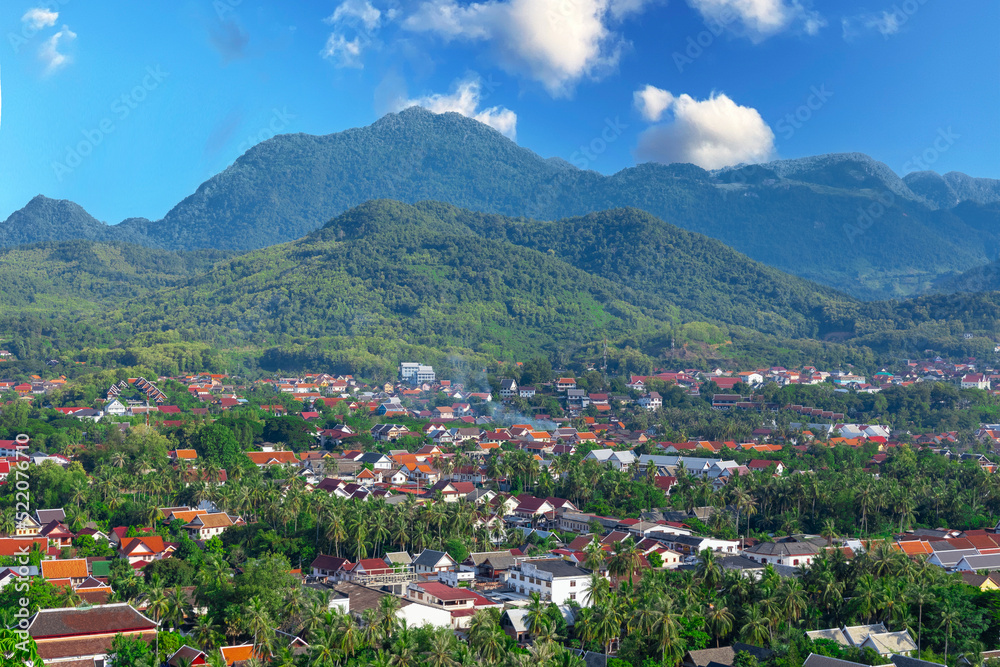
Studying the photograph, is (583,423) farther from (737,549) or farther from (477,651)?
(477,651)

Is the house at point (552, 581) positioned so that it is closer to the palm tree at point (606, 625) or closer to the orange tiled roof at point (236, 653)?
the palm tree at point (606, 625)

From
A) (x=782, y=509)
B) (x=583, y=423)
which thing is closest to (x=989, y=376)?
(x=583, y=423)

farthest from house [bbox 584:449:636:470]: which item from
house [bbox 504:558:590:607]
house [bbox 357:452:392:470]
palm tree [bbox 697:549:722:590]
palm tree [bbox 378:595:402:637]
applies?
palm tree [bbox 378:595:402:637]

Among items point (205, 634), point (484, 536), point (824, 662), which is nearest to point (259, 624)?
point (205, 634)

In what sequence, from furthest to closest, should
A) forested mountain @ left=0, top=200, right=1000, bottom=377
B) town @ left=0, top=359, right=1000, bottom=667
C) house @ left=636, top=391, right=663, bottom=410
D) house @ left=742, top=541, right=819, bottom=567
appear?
1. forested mountain @ left=0, top=200, right=1000, bottom=377
2. house @ left=636, top=391, right=663, bottom=410
3. house @ left=742, top=541, right=819, bottom=567
4. town @ left=0, top=359, right=1000, bottom=667

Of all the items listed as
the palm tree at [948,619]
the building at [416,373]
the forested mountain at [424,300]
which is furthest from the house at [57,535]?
the forested mountain at [424,300]

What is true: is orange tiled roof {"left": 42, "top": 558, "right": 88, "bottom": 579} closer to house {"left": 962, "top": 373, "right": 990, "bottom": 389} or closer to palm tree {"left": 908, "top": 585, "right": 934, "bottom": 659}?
palm tree {"left": 908, "top": 585, "right": 934, "bottom": 659}
